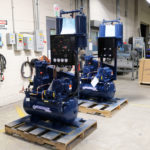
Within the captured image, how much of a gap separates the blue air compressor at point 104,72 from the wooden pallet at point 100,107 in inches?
7.3

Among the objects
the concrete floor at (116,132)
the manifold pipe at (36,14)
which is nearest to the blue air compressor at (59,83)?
the concrete floor at (116,132)

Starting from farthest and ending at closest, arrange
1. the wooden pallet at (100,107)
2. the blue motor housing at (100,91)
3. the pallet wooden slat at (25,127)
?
the blue motor housing at (100,91) < the wooden pallet at (100,107) < the pallet wooden slat at (25,127)

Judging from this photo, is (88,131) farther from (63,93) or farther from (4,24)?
(4,24)

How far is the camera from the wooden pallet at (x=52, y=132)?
8.75 ft

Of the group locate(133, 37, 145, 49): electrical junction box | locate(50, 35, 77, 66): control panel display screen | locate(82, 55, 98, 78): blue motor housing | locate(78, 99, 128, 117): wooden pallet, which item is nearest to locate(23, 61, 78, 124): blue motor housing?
locate(50, 35, 77, 66): control panel display screen

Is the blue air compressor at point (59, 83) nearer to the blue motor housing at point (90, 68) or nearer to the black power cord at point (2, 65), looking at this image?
the blue motor housing at point (90, 68)

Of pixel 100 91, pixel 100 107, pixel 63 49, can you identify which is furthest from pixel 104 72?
pixel 63 49

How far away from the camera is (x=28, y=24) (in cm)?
514

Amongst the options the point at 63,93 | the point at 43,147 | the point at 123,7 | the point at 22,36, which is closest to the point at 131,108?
the point at 63,93

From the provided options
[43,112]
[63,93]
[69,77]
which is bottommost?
[43,112]

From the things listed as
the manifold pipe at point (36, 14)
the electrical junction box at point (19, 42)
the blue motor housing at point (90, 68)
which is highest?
the manifold pipe at point (36, 14)

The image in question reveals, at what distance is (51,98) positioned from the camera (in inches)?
117

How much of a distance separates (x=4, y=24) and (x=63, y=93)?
265 cm

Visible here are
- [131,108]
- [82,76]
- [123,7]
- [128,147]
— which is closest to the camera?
[128,147]
